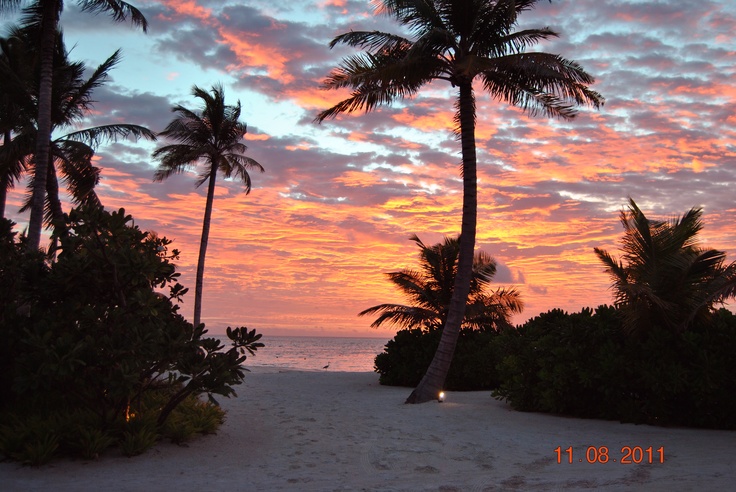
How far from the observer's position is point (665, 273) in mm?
10531

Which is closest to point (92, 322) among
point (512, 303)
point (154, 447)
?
point (154, 447)

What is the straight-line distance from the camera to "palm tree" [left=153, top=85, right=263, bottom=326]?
86.6 ft

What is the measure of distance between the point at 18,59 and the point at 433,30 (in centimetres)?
1787

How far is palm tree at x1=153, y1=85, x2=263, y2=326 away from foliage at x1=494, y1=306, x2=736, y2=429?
17.8m

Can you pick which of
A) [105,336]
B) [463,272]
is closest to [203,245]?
[463,272]

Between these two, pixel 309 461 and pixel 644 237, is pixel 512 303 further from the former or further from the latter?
pixel 309 461

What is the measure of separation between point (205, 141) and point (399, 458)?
22.0 meters

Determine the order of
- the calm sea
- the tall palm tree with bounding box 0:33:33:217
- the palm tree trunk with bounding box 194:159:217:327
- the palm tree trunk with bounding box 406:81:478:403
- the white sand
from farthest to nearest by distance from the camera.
A: the calm sea
the palm tree trunk with bounding box 194:159:217:327
the tall palm tree with bounding box 0:33:33:217
the palm tree trunk with bounding box 406:81:478:403
the white sand

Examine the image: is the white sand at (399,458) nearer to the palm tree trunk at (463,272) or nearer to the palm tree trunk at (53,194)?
the palm tree trunk at (463,272)

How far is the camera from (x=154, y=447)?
7.92 metres

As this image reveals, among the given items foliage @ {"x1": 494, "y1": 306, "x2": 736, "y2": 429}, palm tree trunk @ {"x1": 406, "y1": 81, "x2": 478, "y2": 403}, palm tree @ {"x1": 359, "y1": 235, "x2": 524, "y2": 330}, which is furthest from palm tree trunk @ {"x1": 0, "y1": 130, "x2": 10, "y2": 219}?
foliage @ {"x1": 494, "y1": 306, "x2": 736, "y2": 429}

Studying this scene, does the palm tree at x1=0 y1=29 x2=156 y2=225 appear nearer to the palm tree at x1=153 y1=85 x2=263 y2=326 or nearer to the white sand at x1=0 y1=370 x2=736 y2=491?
the palm tree at x1=153 y1=85 x2=263 y2=326

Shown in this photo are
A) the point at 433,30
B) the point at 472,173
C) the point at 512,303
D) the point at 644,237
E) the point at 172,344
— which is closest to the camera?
the point at 172,344

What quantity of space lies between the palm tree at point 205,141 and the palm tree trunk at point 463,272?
15816 mm
